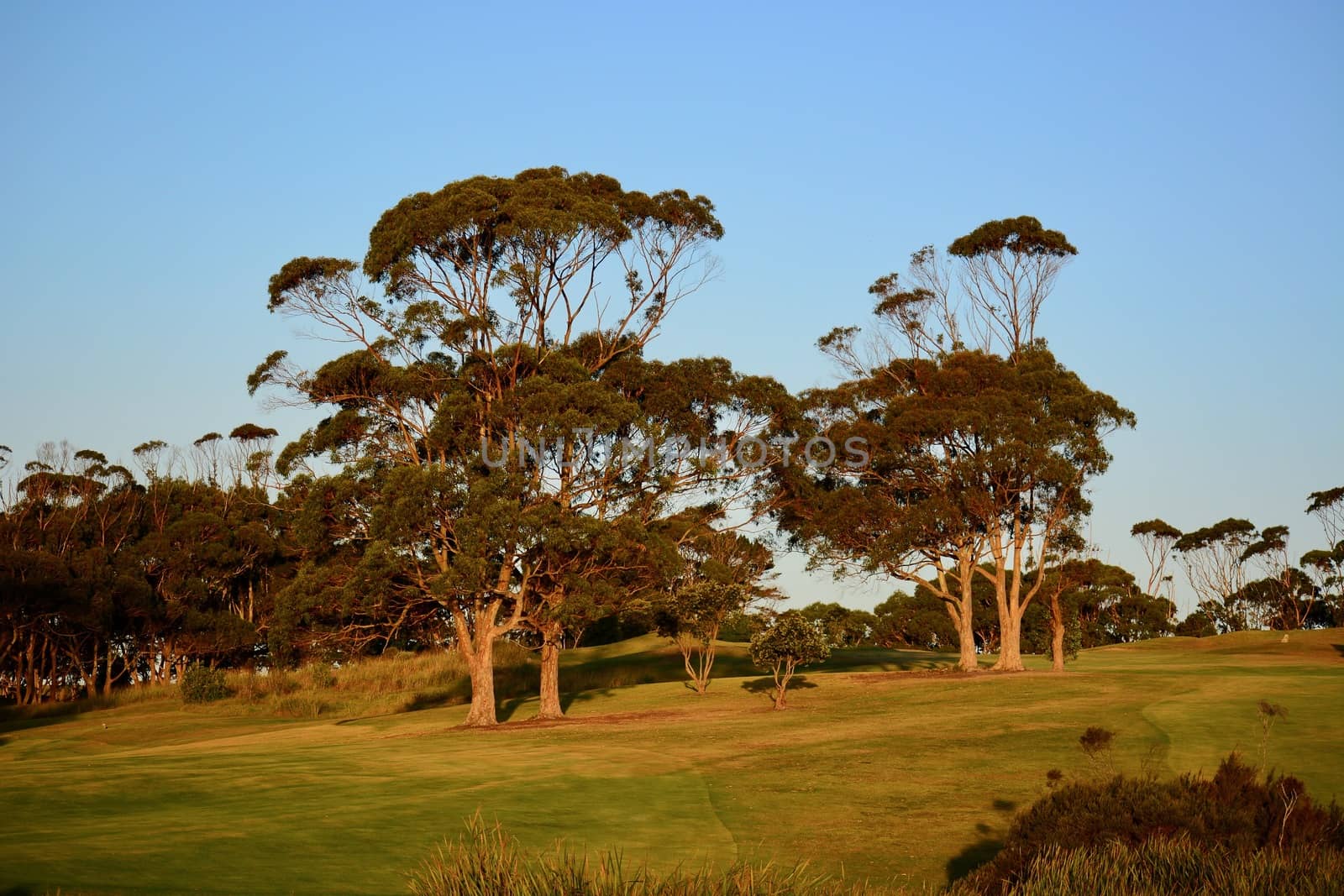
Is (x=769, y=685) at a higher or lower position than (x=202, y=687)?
lower

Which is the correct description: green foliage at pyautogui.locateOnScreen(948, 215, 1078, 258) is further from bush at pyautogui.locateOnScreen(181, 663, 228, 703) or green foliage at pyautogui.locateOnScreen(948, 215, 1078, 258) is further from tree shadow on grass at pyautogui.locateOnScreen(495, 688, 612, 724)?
bush at pyautogui.locateOnScreen(181, 663, 228, 703)

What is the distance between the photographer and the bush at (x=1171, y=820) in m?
12.3

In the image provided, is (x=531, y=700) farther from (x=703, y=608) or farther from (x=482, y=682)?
(x=703, y=608)

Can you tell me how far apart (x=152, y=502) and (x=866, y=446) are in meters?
47.4

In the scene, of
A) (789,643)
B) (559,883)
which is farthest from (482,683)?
(559,883)

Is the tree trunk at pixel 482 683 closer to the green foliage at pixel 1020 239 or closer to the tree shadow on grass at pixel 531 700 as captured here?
the tree shadow on grass at pixel 531 700

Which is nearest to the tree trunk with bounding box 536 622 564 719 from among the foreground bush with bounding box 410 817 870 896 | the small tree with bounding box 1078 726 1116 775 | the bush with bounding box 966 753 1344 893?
the small tree with bounding box 1078 726 1116 775

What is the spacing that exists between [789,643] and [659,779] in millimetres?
15255

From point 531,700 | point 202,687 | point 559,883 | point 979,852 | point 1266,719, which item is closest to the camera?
point 559,883

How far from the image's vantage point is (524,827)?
17078mm

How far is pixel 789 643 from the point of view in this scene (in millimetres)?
37312

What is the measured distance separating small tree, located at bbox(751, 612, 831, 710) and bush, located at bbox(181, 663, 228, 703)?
2983 cm

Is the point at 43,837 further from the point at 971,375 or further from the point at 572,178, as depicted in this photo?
the point at 971,375

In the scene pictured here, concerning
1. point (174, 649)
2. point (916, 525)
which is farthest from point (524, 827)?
point (174, 649)
